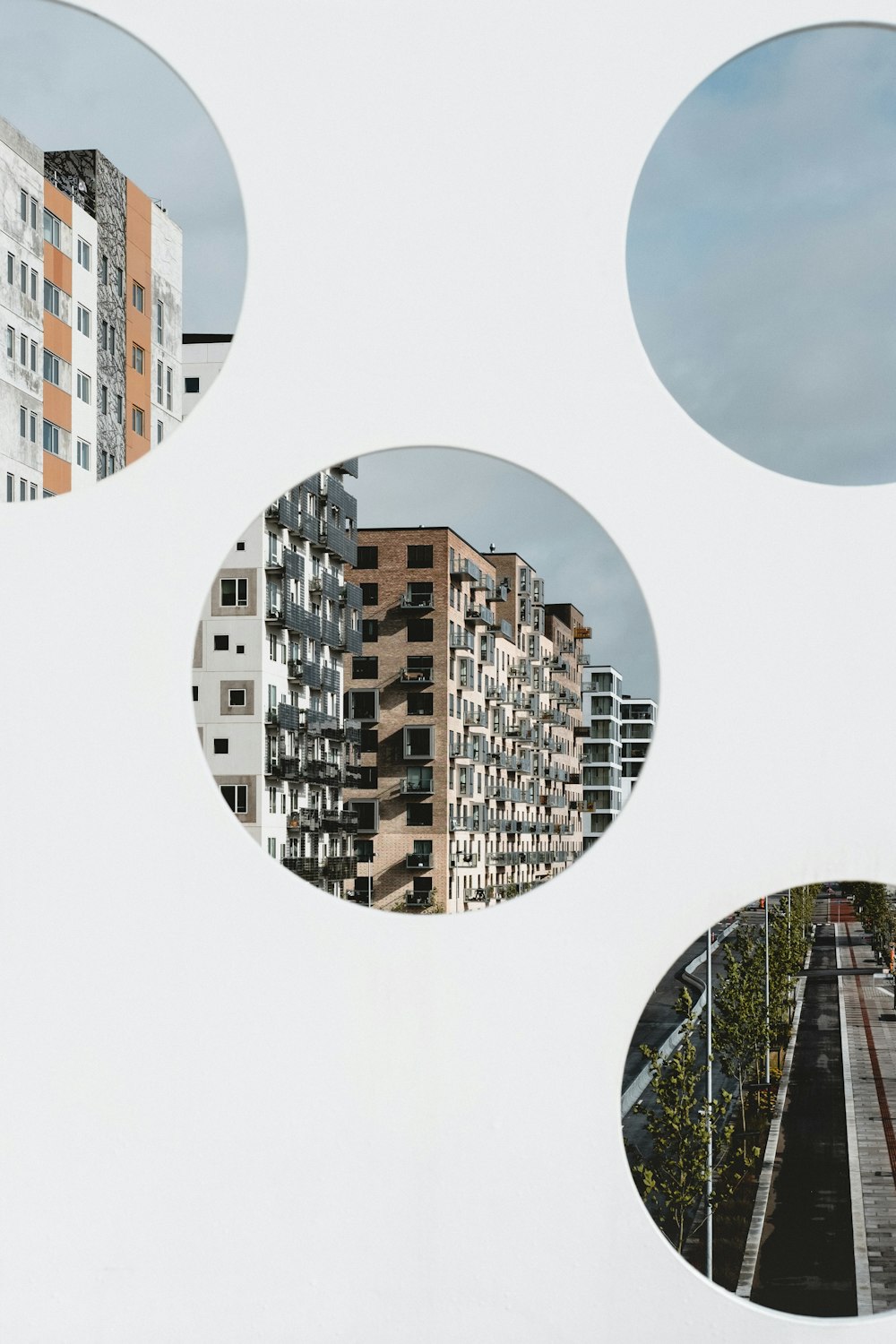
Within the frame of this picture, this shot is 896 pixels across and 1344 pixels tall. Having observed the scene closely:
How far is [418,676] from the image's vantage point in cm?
5759

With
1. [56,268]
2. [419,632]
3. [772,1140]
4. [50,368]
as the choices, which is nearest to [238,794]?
[419,632]

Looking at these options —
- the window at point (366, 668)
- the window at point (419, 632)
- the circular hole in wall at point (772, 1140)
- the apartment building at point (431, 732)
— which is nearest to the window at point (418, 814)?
the apartment building at point (431, 732)

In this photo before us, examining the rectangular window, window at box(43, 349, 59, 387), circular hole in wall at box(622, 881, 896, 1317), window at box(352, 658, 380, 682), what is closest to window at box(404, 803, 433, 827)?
window at box(352, 658, 380, 682)

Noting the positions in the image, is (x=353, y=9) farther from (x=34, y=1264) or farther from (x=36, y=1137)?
(x=34, y=1264)

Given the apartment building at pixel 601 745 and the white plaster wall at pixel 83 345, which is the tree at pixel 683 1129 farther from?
the apartment building at pixel 601 745

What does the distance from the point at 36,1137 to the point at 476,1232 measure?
5.05ft

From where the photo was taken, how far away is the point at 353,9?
4762 millimetres

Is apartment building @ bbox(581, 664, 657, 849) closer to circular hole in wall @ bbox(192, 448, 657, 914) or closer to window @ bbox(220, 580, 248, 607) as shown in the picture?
circular hole in wall @ bbox(192, 448, 657, 914)

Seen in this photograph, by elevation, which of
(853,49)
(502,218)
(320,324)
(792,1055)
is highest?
(853,49)

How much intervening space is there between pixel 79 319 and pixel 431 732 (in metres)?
28.3

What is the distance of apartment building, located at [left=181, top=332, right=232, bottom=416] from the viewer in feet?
140

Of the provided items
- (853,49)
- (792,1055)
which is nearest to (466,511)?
(792,1055)

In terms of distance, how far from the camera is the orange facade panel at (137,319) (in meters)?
35.3

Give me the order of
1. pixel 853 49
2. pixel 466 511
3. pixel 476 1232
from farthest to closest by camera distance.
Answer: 1. pixel 466 511
2. pixel 853 49
3. pixel 476 1232
